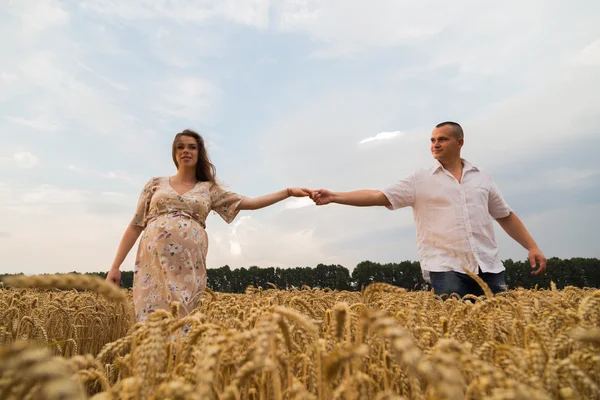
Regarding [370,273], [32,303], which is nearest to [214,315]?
[32,303]

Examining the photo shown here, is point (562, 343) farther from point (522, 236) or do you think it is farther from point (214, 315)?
point (522, 236)

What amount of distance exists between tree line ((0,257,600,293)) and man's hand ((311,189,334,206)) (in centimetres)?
1112

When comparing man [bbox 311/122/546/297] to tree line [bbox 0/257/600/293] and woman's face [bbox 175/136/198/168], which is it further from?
tree line [bbox 0/257/600/293]

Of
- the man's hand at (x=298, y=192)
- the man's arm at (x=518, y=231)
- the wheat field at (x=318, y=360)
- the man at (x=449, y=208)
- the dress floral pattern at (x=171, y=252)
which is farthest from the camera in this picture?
the man's arm at (x=518, y=231)

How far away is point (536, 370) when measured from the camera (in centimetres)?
124

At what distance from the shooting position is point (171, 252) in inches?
181

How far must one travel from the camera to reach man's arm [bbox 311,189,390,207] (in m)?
5.62

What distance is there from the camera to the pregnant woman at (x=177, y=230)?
4.60m

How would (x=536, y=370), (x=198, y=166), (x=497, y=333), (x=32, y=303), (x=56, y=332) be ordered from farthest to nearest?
1. (x=198, y=166)
2. (x=56, y=332)
3. (x=32, y=303)
4. (x=497, y=333)
5. (x=536, y=370)

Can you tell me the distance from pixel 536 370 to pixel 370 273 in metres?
19.0

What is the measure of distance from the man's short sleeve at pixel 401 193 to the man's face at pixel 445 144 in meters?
0.49

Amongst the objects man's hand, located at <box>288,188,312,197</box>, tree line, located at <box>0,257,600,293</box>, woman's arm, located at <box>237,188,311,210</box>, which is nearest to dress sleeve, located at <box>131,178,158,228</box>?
woman's arm, located at <box>237,188,311,210</box>

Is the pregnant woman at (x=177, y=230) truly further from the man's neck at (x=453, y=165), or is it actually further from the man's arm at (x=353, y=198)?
the man's neck at (x=453, y=165)

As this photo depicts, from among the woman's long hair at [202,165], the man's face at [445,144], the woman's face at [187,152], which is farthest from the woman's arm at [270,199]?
the man's face at [445,144]
